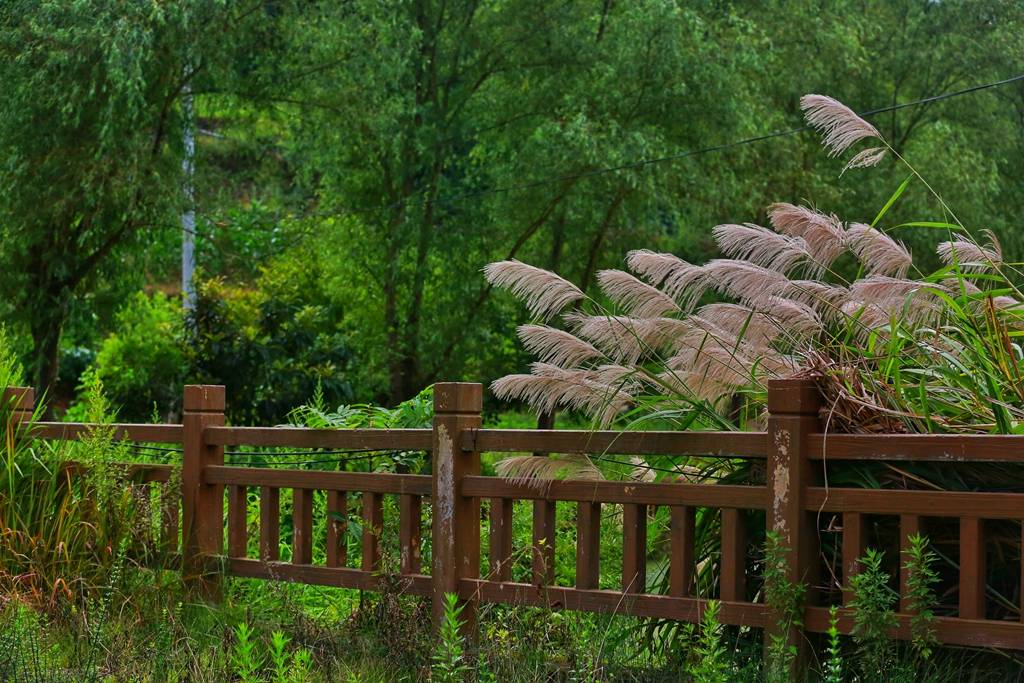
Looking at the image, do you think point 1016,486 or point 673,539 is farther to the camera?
point 673,539

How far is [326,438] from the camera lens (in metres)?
6.36

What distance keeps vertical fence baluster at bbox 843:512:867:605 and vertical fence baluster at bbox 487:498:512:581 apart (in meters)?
1.57

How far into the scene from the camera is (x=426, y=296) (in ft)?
59.9

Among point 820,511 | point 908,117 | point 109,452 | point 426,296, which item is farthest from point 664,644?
point 908,117

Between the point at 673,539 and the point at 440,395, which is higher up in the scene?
the point at 440,395

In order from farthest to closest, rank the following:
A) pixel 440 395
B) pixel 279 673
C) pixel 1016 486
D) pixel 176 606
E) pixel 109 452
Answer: pixel 109 452, pixel 176 606, pixel 440 395, pixel 1016 486, pixel 279 673

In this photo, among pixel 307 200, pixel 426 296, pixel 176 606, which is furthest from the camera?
pixel 307 200

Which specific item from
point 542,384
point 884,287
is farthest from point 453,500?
point 884,287

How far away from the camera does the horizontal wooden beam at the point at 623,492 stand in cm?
487

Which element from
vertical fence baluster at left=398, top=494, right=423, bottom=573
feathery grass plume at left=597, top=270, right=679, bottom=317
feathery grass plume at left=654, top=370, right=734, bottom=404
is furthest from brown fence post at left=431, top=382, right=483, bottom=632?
feathery grass plume at left=654, top=370, right=734, bottom=404

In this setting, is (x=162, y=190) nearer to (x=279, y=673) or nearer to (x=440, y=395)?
(x=440, y=395)

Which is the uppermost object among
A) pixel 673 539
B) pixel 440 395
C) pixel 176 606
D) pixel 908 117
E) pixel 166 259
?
A: pixel 908 117

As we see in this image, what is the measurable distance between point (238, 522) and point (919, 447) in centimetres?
371

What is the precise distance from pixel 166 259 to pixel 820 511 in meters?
15.5
